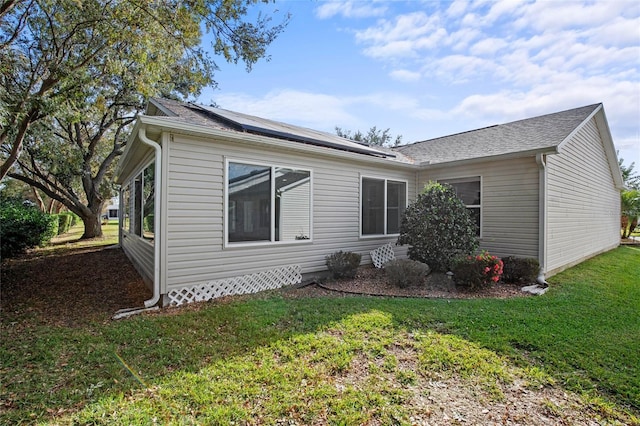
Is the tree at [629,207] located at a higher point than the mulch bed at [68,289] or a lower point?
higher

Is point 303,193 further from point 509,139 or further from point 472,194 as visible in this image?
point 509,139

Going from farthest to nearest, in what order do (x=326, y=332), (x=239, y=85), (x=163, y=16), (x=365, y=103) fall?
(x=365, y=103) < (x=239, y=85) < (x=163, y=16) < (x=326, y=332)

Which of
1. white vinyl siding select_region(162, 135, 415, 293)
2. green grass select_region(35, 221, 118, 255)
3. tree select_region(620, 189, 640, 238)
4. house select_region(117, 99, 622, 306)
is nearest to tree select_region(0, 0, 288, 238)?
house select_region(117, 99, 622, 306)

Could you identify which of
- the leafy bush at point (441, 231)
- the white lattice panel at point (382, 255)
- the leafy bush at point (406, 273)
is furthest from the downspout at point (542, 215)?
the white lattice panel at point (382, 255)

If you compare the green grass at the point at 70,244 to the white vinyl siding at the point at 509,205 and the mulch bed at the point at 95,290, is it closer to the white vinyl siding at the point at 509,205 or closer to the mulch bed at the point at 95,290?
the mulch bed at the point at 95,290

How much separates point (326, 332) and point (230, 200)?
9.85ft

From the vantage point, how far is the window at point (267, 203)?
5.71m

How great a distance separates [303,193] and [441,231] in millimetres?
3159

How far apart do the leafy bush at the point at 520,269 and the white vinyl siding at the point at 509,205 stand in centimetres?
56

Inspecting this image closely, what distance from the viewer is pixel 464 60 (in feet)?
27.9

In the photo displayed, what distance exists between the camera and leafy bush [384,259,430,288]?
245 inches

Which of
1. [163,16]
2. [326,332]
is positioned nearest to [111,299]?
[326,332]

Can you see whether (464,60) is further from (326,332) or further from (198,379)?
(198,379)

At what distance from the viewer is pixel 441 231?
268 inches
